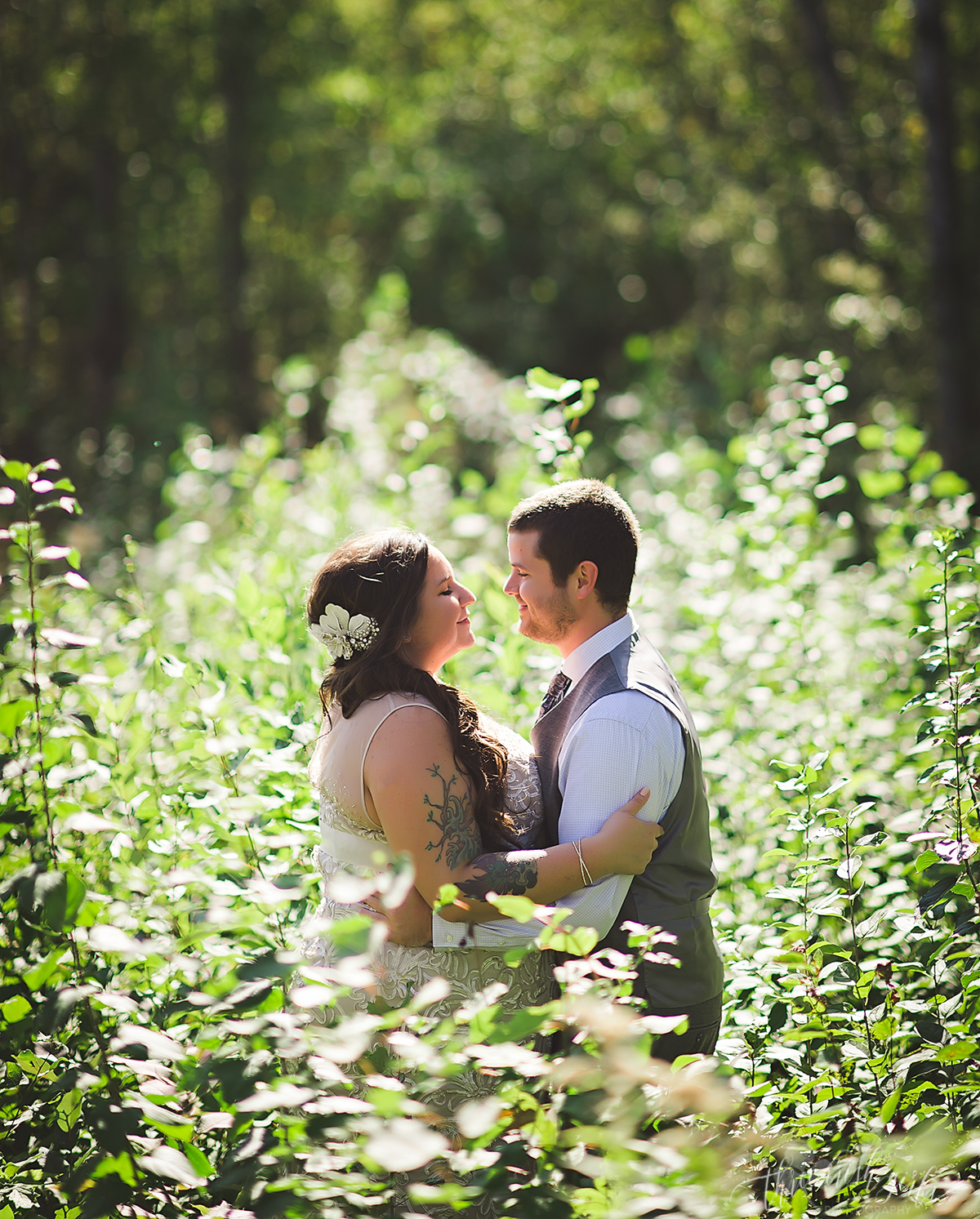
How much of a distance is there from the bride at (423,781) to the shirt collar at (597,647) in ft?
0.78

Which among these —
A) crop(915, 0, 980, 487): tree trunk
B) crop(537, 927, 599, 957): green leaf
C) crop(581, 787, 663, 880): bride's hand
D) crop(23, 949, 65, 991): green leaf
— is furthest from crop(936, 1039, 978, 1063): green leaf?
crop(915, 0, 980, 487): tree trunk

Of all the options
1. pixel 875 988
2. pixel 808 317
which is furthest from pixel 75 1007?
pixel 808 317

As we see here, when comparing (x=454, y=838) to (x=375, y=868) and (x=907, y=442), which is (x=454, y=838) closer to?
(x=375, y=868)

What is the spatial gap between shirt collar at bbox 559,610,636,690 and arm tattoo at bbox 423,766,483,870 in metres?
0.45

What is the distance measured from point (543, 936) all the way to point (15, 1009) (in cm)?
105

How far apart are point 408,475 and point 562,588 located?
1.79 m

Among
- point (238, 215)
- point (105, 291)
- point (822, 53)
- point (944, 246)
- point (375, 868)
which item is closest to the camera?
point (375, 868)


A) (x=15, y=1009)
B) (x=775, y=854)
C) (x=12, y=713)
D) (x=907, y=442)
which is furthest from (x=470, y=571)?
(x=12, y=713)

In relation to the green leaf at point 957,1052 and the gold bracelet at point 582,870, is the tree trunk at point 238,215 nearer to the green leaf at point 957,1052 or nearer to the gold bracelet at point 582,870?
the gold bracelet at point 582,870

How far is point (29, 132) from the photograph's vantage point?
37.4 feet

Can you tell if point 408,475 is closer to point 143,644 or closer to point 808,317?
point 143,644

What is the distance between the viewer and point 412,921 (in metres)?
2.34

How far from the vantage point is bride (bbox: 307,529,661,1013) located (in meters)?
2.23

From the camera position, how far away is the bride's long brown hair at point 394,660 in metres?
2.37
